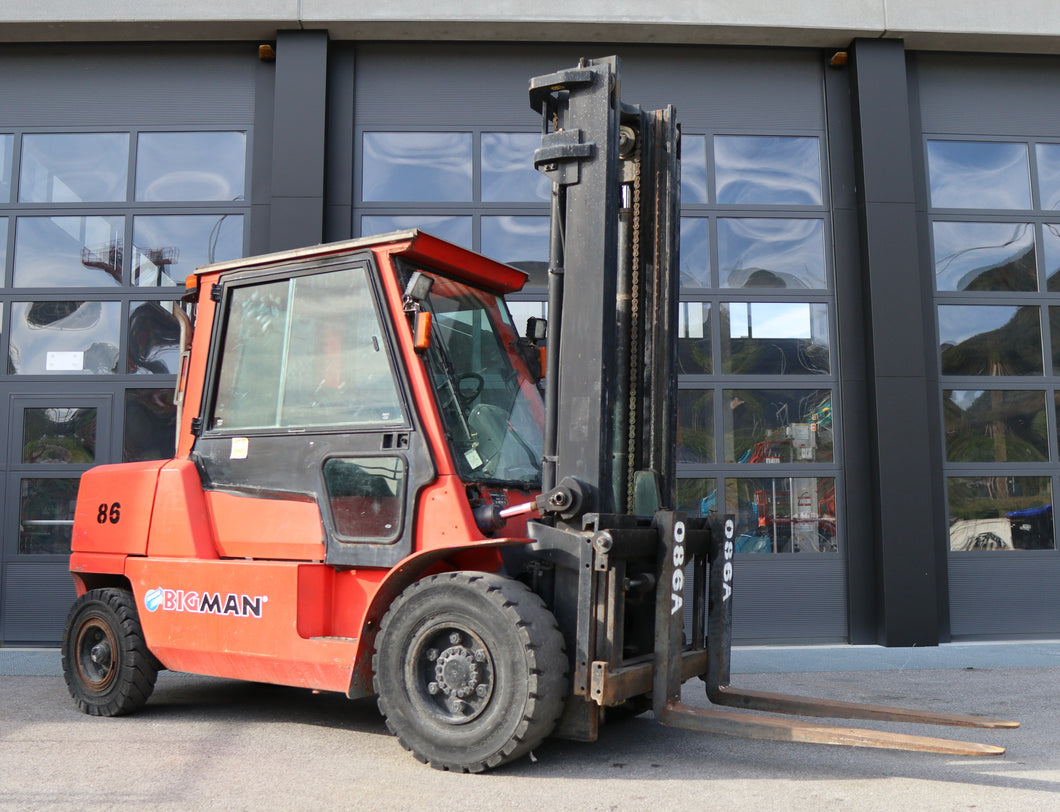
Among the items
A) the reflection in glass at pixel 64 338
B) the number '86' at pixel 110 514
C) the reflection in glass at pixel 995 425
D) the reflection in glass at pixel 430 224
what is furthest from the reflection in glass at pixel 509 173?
the number '86' at pixel 110 514

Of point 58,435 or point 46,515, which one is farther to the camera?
point 58,435

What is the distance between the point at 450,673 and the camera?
13.6ft

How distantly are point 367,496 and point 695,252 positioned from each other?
5691 mm

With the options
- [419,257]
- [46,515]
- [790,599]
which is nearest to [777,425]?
[790,599]

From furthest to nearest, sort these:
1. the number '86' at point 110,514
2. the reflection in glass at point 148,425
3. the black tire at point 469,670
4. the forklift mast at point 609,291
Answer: the reflection in glass at point 148,425 → the number '86' at point 110,514 → the forklift mast at point 609,291 → the black tire at point 469,670

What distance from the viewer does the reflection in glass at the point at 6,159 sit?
9453mm

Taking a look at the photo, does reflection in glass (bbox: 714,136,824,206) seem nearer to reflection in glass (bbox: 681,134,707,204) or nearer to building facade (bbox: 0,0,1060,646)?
building facade (bbox: 0,0,1060,646)

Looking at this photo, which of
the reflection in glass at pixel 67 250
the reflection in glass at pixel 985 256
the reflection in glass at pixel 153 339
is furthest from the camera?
the reflection in glass at pixel 985 256

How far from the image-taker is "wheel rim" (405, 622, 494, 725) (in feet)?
13.5

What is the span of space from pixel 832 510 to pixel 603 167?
18.7ft

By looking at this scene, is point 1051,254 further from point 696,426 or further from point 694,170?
point 696,426

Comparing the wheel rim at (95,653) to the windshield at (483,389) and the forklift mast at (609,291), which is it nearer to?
the windshield at (483,389)

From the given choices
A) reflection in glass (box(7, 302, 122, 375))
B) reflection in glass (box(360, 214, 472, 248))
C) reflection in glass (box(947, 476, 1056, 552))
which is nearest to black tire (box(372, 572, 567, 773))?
reflection in glass (box(360, 214, 472, 248))

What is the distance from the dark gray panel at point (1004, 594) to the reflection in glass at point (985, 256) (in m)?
2.77
